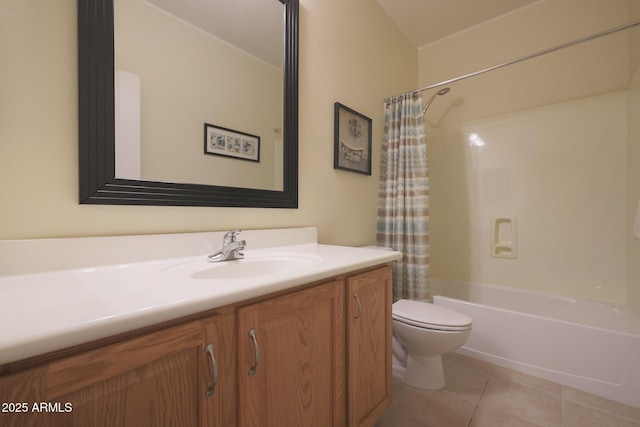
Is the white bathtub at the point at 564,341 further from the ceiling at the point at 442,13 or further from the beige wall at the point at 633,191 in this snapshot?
the ceiling at the point at 442,13

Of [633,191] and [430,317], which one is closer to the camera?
[430,317]

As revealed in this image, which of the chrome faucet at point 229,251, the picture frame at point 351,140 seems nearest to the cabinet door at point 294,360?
the chrome faucet at point 229,251

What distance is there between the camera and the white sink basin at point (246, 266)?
0.87m

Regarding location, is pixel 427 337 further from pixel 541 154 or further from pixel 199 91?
pixel 541 154

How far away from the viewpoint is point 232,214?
3.84 feet

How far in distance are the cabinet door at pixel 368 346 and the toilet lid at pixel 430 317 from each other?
13.2 inches

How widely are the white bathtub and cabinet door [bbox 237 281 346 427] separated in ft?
4.28

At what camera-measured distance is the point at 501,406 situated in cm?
133

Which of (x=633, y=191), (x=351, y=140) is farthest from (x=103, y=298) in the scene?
(x=633, y=191)

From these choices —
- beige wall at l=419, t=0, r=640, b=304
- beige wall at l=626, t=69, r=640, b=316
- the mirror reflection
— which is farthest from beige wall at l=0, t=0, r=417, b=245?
beige wall at l=626, t=69, r=640, b=316

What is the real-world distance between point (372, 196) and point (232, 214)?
1.20m

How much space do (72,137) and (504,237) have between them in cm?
276

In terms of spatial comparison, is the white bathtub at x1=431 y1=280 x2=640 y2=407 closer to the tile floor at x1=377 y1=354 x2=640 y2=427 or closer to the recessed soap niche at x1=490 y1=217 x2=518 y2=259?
the tile floor at x1=377 y1=354 x2=640 y2=427

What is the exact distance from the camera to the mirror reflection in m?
0.90
